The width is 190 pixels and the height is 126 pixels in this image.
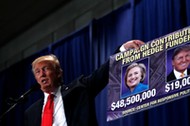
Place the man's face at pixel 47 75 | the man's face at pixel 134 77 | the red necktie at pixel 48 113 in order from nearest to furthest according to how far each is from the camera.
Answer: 1. the man's face at pixel 134 77
2. the red necktie at pixel 48 113
3. the man's face at pixel 47 75

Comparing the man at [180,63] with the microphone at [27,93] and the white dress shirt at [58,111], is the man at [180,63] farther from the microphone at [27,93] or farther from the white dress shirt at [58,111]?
the microphone at [27,93]

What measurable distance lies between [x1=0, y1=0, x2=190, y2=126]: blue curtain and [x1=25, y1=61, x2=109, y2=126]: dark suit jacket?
591mm

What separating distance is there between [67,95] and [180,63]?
66 centimetres

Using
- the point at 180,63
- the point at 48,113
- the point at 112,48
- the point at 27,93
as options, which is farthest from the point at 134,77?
the point at 112,48

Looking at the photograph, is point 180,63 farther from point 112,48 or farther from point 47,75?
point 112,48

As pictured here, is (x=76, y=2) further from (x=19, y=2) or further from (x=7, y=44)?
(x=7, y=44)

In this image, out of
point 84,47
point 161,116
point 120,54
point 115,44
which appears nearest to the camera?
point 120,54

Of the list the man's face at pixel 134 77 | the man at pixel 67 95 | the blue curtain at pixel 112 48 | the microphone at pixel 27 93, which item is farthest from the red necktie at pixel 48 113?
the blue curtain at pixel 112 48

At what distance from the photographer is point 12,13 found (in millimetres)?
5961

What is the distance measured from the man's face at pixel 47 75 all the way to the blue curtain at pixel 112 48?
56cm

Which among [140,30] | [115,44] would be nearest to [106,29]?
Answer: [115,44]

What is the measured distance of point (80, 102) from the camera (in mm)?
2697

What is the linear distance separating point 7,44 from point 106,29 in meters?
2.23

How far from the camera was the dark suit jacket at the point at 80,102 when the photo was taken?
2617 millimetres
